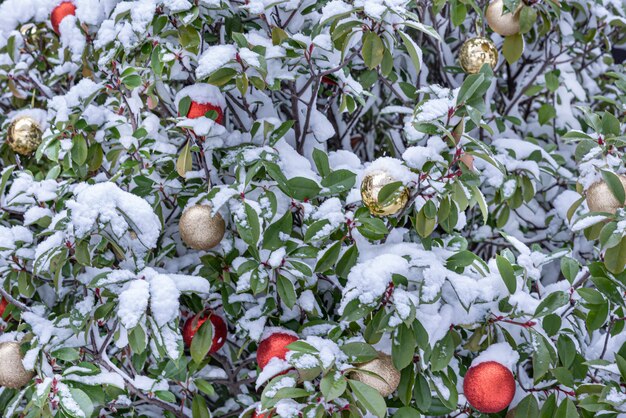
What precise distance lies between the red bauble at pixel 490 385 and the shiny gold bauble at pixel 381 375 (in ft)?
0.45

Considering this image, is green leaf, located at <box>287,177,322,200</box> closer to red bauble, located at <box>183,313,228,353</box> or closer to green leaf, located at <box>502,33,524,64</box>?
red bauble, located at <box>183,313,228,353</box>

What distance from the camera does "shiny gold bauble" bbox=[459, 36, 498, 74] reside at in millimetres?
1583

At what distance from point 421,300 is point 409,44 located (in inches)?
18.6

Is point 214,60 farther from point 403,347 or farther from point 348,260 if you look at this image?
point 403,347

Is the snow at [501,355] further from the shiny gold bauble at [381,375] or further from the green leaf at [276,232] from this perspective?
the green leaf at [276,232]

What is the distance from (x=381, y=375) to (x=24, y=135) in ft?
3.89

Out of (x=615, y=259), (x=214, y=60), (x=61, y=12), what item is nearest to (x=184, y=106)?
(x=214, y=60)

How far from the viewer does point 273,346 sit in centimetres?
123

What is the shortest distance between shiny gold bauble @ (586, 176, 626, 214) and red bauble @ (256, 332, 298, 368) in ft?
2.02

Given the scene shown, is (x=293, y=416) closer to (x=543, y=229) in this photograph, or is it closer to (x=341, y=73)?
(x=341, y=73)

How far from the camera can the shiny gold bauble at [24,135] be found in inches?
67.6

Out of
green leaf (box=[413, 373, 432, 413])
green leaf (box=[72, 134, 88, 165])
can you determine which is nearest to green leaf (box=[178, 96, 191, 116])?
green leaf (box=[72, 134, 88, 165])

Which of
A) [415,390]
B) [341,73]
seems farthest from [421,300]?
[341,73]

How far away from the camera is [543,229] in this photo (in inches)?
77.8
